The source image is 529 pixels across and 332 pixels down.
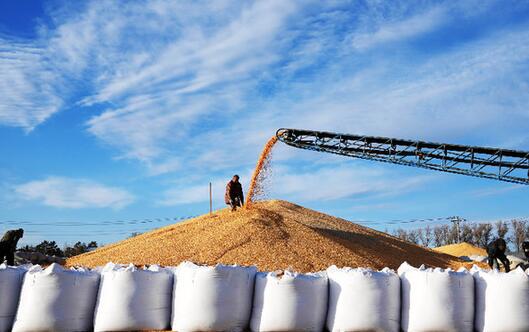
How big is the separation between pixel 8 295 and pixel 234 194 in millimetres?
8223

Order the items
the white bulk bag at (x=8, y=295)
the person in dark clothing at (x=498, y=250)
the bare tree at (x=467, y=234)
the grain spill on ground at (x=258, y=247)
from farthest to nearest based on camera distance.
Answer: the bare tree at (x=467, y=234) < the grain spill on ground at (x=258, y=247) < the person in dark clothing at (x=498, y=250) < the white bulk bag at (x=8, y=295)

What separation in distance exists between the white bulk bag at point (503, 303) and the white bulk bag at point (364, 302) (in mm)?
839

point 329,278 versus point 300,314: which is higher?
point 329,278

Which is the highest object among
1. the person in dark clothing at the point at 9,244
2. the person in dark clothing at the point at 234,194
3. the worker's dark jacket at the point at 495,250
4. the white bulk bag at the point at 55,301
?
the person in dark clothing at the point at 234,194

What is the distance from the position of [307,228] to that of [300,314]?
7.51 metres

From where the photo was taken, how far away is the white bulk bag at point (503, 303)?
17.7 feet

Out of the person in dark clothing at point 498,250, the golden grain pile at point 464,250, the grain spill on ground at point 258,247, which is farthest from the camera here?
the golden grain pile at point 464,250

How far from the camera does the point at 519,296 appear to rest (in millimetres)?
5434

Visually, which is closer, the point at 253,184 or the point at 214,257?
the point at 214,257

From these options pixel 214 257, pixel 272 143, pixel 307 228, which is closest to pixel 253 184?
pixel 272 143

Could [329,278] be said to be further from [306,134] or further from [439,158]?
[439,158]

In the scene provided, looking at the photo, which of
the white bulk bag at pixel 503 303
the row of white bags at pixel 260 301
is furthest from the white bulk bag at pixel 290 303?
the white bulk bag at pixel 503 303

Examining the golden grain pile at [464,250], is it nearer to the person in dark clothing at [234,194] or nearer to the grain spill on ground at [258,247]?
the grain spill on ground at [258,247]

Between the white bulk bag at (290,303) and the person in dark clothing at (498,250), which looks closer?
the white bulk bag at (290,303)
